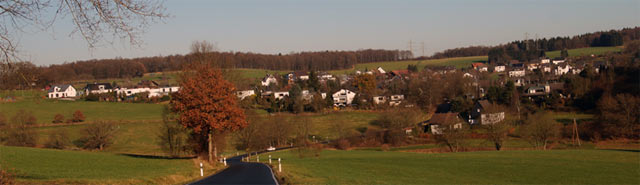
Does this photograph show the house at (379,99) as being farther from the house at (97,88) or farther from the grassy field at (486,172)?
the grassy field at (486,172)

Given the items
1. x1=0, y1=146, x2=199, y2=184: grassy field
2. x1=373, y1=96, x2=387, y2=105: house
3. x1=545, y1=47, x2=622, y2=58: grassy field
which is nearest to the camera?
x1=0, y1=146, x2=199, y2=184: grassy field

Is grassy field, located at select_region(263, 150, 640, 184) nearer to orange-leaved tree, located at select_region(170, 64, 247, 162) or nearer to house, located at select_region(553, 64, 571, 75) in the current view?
orange-leaved tree, located at select_region(170, 64, 247, 162)

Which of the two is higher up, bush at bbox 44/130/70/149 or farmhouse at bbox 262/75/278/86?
farmhouse at bbox 262/75/278/86

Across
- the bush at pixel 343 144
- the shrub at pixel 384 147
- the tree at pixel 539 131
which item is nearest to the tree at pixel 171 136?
the bush at pixel 343 144

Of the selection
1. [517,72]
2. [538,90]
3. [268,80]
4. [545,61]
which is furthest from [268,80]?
[545,61]

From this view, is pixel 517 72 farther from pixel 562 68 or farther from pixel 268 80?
pixel 268 80

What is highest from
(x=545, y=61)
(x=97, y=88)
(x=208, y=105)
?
(x=545, y=61)

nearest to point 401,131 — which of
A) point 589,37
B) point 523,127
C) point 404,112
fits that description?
point 404,112

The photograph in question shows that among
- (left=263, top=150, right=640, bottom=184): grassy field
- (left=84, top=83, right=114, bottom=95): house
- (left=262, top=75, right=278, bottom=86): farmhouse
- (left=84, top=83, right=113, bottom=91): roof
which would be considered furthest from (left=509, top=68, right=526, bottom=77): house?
(left=263, top=150, right=640, bottom=184): grassy field
